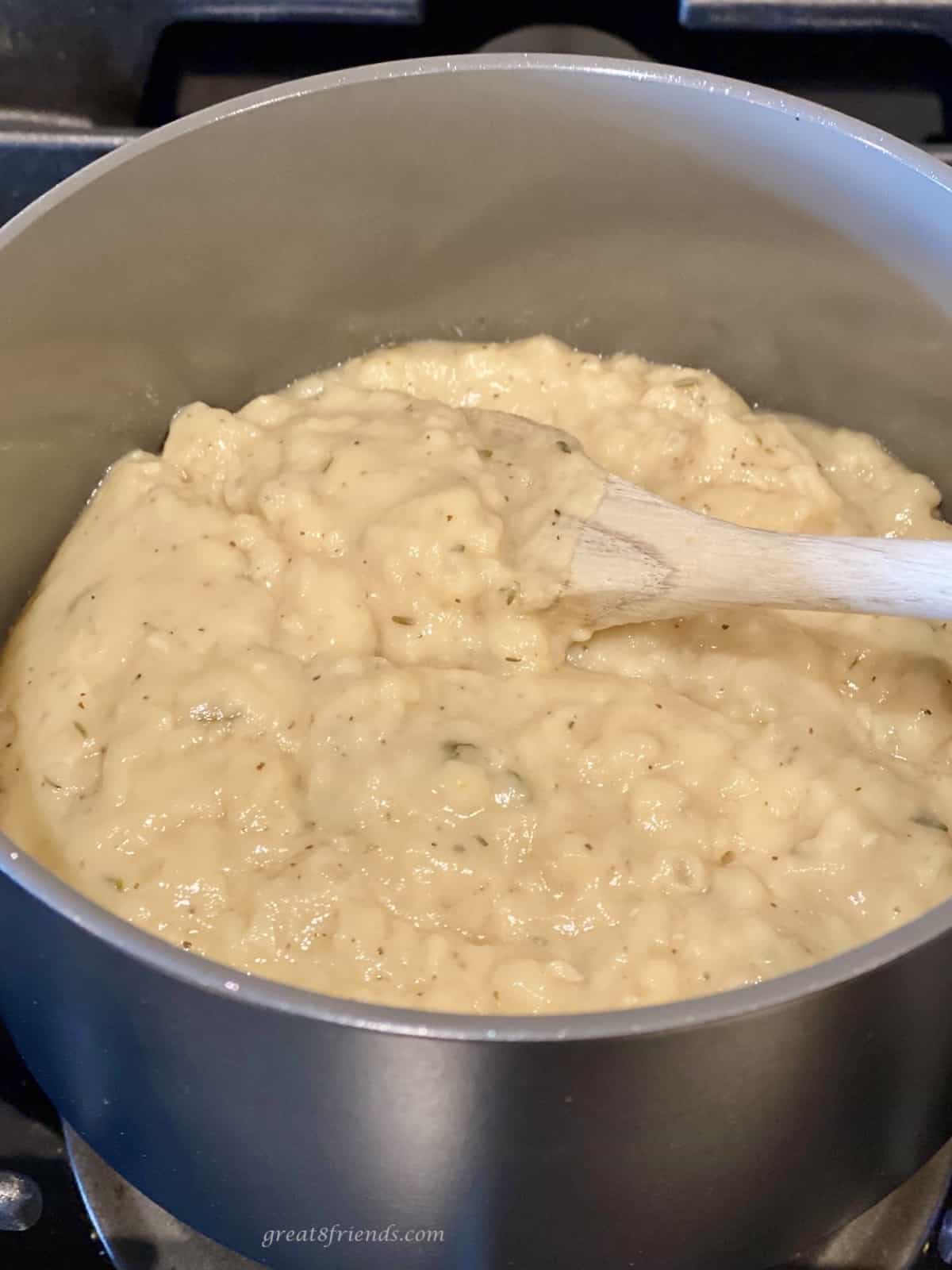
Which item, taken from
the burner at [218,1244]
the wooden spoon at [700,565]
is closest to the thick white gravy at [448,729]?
the wooden spoon at [700,565]

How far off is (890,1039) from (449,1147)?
240 mm

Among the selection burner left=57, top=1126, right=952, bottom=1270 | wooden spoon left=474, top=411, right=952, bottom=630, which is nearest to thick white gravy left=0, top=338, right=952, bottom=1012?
wooden spoon left=474, top=411, right=952, bottom=630

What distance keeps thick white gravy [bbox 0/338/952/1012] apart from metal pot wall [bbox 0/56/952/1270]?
10 centimetres

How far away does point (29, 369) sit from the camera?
107 cm

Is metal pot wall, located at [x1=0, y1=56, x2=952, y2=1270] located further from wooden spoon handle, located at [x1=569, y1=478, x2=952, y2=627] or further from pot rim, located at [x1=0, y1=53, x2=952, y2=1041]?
wooden spoon handle, located at [x1=569, y1=478, x2=952, y2=627]

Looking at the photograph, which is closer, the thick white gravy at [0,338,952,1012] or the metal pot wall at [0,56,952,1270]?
the metal pot wall at [0,56,952,1270]

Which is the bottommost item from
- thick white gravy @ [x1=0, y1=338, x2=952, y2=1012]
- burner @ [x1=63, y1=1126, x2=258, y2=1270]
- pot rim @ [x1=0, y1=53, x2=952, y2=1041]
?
burner @ [x1=63, y1=1126, x2=258, y2=1270]

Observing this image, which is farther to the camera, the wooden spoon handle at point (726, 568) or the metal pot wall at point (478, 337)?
the wooden spoon handle at point (726, 568)

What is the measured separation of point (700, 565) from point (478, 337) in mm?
447

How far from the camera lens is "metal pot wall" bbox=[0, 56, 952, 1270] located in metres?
0.63

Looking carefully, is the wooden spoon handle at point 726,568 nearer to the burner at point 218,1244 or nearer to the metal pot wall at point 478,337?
the metal pot wall at point 478,337

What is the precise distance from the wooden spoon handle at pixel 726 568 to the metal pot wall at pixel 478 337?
0.31 m

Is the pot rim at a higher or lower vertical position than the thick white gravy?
higher

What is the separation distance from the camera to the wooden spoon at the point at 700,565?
3.10ft
